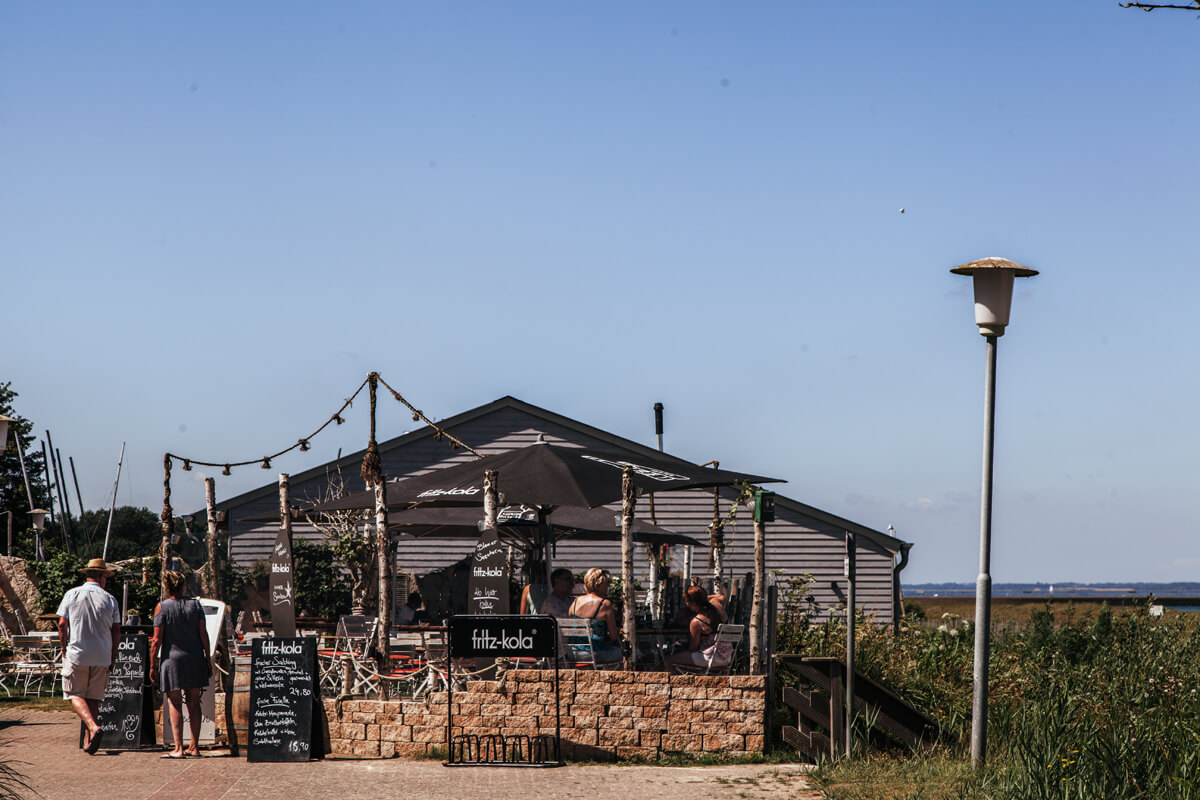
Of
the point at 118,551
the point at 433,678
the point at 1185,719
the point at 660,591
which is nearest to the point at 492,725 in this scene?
the point at 433,678

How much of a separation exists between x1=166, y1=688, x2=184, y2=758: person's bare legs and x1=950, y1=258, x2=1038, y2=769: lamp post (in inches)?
243

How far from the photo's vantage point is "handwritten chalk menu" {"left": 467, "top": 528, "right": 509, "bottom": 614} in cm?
1163

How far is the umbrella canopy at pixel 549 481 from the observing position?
11.9 meters

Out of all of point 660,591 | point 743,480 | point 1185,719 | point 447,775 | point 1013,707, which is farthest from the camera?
point 660,591

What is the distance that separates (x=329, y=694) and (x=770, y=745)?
12.7 feet

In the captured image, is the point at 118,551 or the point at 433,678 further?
the point at 118,551

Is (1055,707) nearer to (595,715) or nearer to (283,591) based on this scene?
(595,715)

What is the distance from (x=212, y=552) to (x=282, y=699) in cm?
405

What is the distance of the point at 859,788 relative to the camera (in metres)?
8.69

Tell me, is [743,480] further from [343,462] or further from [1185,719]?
[343,462]

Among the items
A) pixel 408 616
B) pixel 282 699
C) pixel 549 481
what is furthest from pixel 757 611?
pixel 408 616

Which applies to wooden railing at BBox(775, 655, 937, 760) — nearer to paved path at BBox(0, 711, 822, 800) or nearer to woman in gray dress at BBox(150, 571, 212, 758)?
paved path at BBox(0, 711, 822, 800)

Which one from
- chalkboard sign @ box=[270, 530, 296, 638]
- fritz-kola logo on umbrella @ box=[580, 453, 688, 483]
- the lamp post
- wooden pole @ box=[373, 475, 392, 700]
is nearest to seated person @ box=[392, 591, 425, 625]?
chalkboard sign @ box=[270, 530, 296, 638]

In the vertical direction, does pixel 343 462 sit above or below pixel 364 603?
above
